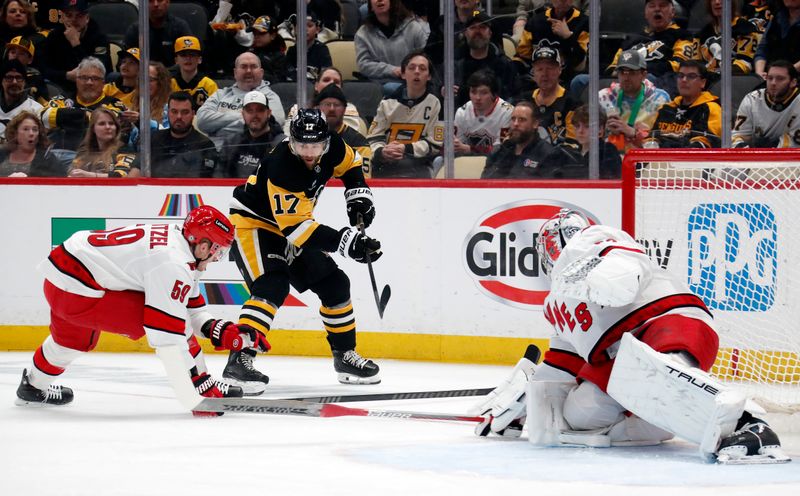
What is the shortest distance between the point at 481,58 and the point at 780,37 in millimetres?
1428

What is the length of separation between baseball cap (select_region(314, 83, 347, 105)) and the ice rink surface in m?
2.03

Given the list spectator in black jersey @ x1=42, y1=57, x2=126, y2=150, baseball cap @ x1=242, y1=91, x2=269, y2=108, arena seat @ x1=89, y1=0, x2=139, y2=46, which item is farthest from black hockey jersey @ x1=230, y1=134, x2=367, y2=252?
arena seat @ x1=89, y1=0, x2=139, y2=46

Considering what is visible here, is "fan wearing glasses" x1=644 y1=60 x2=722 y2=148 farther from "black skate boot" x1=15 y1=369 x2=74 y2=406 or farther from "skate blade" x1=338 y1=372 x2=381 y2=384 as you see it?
"black skate boot" x1=15 y1=369 x2=74 y2=406

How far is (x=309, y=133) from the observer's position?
519cm

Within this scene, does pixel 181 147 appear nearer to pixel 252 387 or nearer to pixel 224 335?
pixel 252 387

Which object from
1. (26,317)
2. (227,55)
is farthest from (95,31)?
(26,317)

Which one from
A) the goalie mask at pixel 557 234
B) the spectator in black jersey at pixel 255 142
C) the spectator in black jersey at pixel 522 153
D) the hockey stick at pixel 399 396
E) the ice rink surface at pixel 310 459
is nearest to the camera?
the ice rink surface at pixel 310 459

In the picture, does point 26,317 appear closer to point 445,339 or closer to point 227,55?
point 227,55

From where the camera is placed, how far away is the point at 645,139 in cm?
601

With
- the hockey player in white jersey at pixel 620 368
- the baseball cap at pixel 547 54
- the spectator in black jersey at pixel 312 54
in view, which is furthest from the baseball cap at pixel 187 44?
the hockey player in white jersey at pixel 620 368

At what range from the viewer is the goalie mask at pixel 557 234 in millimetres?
3844

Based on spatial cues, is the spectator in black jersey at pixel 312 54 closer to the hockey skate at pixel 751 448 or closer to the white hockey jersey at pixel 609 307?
the white hockey jersey at pixel 609 307

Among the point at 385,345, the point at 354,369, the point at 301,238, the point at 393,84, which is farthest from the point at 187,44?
the point at 354,369

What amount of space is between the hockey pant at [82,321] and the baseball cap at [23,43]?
8.57ft
